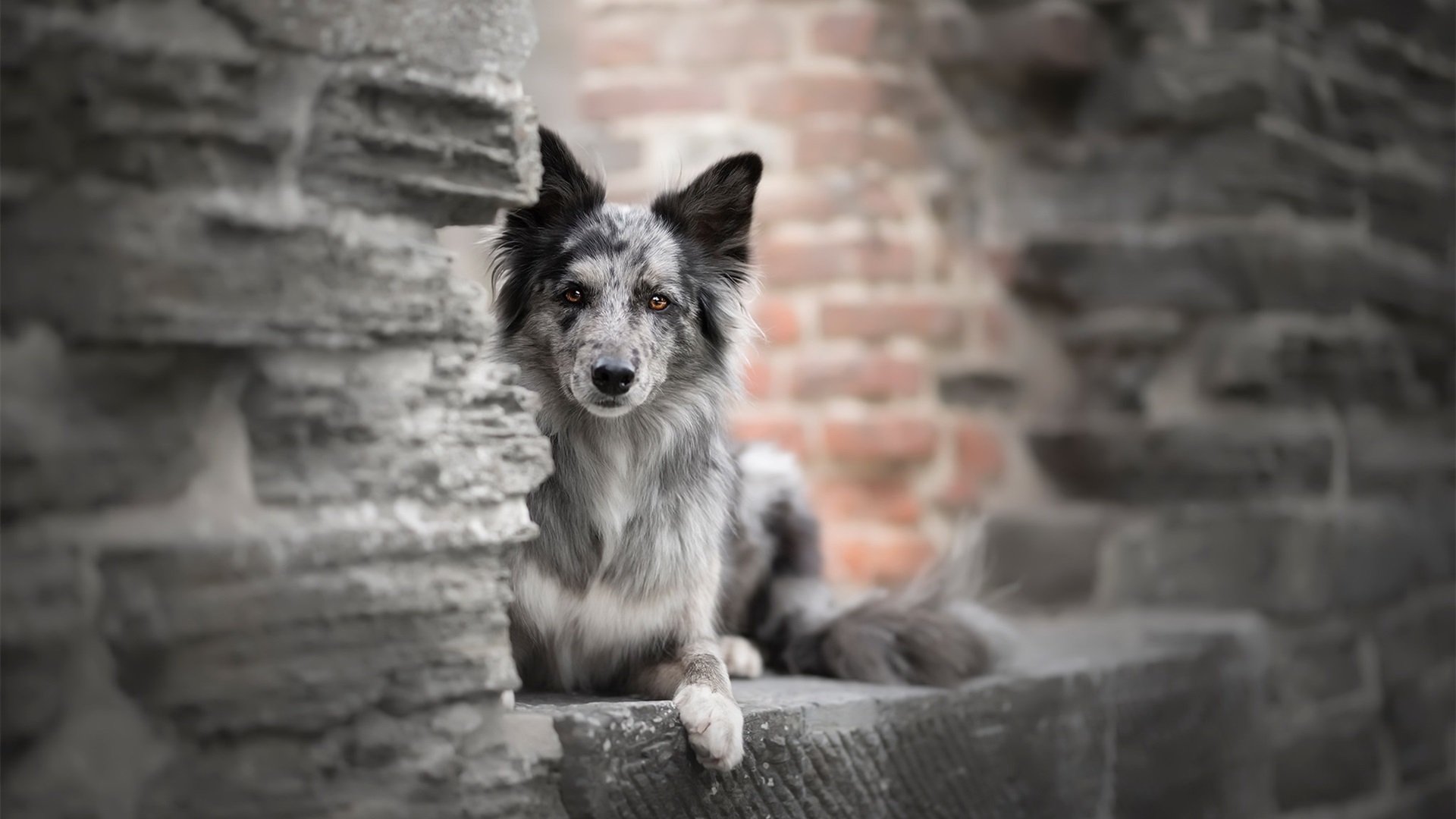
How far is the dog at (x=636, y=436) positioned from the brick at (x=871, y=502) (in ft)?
4.07

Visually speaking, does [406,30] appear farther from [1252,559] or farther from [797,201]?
[1252,559]

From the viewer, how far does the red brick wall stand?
3.81m

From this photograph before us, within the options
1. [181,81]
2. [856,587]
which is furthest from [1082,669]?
[181,81]

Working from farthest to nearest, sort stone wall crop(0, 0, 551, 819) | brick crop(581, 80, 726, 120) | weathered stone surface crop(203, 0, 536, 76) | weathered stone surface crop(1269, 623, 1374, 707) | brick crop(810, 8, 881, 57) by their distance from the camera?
brick crop(581, 80, 726, 120), brick crop(810, 8, 881, 57), weathered stone surface crop(1269, 623, 1374, 707), weathered stone surface crop(203, 0, 536, 76), stone wall crop(0, 0, 551, 819)

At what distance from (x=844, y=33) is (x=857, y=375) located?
3.36 ft

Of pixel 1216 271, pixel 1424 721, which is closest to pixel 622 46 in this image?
pixel 1216 271

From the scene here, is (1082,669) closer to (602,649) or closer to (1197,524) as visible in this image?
(1197,524)

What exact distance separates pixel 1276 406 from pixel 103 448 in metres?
3.29

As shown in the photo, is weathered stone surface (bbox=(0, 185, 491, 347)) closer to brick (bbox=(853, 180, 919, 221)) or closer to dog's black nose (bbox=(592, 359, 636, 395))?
dog's black nose (bbox=(592, 359, 636, 395))

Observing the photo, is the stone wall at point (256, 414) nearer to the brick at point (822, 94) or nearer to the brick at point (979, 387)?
the brick at point (822, 94)

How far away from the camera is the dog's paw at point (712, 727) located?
75.7 inches

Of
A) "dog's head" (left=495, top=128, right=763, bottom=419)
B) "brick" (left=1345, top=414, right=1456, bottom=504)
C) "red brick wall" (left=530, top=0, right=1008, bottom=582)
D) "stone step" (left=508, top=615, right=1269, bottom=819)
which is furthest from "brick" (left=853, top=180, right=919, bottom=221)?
"brick" (left=1345, top=414, right=1456, bottom=504)

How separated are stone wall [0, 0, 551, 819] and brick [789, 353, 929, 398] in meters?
2.12

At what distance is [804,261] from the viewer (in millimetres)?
3828
